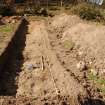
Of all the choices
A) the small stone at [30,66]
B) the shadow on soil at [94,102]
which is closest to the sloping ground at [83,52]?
the shadow on soil at [94,102]

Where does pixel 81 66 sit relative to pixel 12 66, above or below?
above

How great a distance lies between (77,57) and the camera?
10.6m

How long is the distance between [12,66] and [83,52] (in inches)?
94.9

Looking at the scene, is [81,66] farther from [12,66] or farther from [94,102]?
[94,102]

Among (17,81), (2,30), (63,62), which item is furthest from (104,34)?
(2,30)

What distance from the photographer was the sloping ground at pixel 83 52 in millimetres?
8817

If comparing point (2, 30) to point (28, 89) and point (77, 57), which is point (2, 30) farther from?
point (28, 89)

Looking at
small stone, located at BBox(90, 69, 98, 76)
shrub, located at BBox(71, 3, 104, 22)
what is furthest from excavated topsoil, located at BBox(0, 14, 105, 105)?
shrub, located at BBox(71, 3, 104, 22)

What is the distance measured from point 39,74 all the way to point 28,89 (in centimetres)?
115

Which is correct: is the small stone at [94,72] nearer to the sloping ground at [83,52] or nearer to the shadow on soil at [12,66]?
the sloping ground at [83,52]

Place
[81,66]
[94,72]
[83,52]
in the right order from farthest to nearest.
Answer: [83,52] < [81,66] < [94,72]

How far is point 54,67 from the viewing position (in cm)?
928

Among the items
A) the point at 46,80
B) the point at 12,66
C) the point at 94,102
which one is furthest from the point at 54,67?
the point at 94,102

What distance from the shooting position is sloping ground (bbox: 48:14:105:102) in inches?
347
